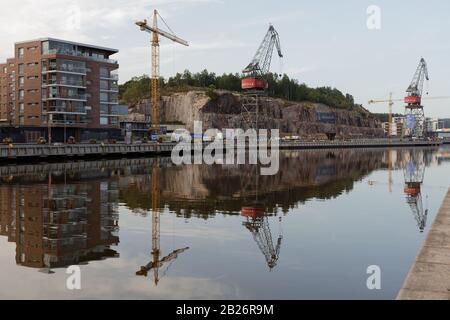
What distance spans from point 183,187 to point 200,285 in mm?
33097

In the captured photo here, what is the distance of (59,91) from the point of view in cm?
12144

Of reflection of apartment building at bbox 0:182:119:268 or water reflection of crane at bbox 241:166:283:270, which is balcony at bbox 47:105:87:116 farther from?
water reflection of crane at bbox 241:166:283:270

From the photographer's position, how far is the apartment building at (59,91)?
121 m

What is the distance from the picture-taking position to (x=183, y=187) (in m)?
50.0

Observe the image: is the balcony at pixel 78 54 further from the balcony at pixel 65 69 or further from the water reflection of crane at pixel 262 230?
the water reflection of crane at pixel 262 230

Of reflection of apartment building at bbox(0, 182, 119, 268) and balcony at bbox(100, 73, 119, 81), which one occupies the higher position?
balcony at bbox(100, 73, 119, 81)

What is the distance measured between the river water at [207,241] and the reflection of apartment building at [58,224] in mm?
69

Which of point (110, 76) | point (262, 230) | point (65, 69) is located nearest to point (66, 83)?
point (65, 69)

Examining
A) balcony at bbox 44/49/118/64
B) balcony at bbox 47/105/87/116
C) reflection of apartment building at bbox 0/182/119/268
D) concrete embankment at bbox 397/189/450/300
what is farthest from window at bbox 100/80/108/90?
concrete embankment at bbox 397/189/450/300

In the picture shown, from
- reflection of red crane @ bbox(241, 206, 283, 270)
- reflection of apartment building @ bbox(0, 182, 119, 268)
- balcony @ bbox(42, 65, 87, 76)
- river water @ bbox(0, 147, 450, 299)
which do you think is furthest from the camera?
balcony @ bbox(42, 65, 87, 76)

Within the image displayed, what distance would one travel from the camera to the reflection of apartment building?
2141 cm

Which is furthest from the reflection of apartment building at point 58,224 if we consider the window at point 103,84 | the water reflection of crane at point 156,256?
the window at point 103,84

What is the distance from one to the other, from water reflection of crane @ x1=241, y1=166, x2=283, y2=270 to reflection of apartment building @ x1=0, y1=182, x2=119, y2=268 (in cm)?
700

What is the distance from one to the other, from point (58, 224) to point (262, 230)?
1191 cm
